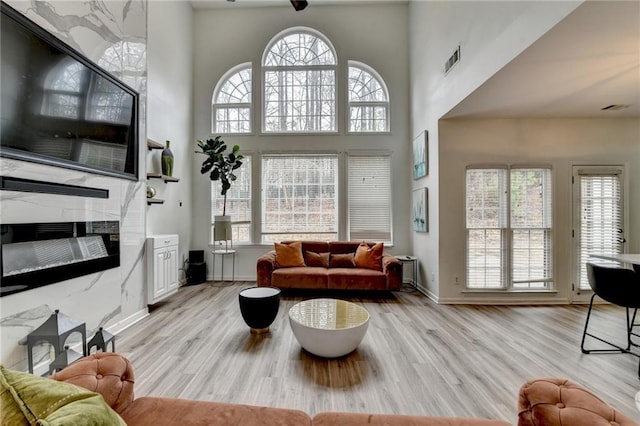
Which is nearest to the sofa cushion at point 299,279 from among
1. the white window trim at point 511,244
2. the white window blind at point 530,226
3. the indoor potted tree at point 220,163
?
the indoor potted tree at point 220,163

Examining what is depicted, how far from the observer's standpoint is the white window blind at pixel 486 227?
159 inches

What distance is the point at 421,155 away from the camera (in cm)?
467

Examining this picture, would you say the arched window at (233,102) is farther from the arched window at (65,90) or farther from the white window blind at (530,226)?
the white window blind at (530,226)

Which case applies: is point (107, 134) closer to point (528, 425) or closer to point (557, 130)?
point (528, 425)

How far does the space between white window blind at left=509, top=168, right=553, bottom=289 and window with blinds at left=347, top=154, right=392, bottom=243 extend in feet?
6.70

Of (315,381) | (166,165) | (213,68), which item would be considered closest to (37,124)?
(166,165)

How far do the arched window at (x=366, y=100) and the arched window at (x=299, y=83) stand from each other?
0.38 m

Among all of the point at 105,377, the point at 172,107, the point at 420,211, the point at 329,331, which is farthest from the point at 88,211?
the point at 420,211

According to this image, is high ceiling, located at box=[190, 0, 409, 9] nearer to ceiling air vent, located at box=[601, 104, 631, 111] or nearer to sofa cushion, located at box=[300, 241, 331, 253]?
ceiling air vent, located at box=[601, 104, 631, 111]

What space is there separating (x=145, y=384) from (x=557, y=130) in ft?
19.0

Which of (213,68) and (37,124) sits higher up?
(213,68)

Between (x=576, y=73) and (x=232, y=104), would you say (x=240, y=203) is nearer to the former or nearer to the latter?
(x=232, y=104)

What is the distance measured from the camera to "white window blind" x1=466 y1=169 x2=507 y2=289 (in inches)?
159

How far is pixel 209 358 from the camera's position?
2514mm
